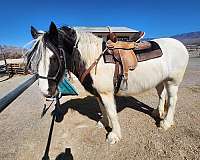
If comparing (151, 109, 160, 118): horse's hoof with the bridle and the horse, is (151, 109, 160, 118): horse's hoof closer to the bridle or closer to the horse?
the horse

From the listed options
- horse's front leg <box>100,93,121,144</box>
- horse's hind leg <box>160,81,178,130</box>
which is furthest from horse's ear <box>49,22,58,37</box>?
horse's hind leg <box>160,81,178,130</box>

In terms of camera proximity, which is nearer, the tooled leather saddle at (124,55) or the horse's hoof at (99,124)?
the tooled leather saddle at (124,55)

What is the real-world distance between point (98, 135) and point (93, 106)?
79.3 inches

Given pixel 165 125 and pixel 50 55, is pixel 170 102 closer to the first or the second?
pixel 165 125

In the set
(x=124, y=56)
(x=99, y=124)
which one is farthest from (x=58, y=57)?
(x=99, y=124)

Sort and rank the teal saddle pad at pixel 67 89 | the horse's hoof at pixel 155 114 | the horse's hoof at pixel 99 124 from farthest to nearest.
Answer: the teal saddle pad at pixel 67 89 → the horse's hoof at pixel 155 114 → the horse's hoof at pixel 99 124

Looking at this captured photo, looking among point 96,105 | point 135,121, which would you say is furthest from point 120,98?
point 135,121

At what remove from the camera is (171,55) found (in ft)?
13.5

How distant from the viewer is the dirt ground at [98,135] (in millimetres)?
3557

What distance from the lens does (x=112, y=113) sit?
12.7 ft

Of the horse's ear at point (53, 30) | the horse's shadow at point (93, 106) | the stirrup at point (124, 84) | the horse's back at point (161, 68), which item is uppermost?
the horse's ear at point (53, 30)

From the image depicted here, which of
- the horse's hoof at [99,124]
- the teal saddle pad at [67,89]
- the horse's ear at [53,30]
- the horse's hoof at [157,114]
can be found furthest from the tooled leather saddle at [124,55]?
the teal saddle pad at [67,89]

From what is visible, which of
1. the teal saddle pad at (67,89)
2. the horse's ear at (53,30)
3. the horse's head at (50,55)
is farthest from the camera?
the teal saddle pad at (67,89)

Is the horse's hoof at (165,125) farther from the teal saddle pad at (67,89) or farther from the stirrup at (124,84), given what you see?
the teal saddle pad at (67,89)
